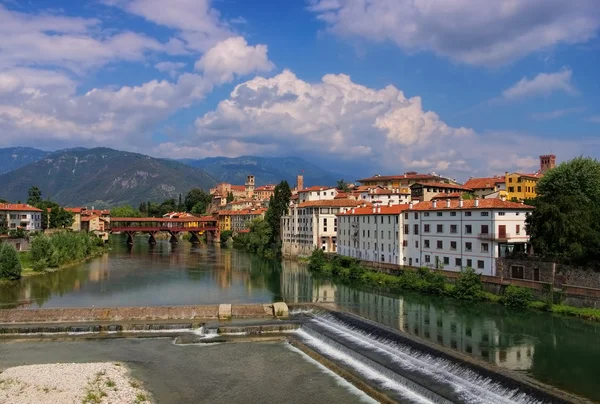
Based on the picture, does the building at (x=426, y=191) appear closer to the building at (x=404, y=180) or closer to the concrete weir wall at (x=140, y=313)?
the building at (x=404, y=180)

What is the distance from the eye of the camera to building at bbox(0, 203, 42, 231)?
80375 millimetres

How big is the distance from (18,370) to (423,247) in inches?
1458

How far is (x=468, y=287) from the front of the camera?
40031mm

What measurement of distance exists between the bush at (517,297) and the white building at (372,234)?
1696cm

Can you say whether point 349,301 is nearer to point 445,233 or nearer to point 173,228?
point 445,233

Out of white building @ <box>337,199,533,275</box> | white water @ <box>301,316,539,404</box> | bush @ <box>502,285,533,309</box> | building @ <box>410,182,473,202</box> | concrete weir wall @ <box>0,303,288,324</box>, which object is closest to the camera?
white water @ <box>301,316,539,404</box>

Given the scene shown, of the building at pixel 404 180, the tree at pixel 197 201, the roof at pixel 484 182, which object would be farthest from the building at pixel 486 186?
the tree at pixel 197 201

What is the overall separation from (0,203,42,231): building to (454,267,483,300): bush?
69483mm

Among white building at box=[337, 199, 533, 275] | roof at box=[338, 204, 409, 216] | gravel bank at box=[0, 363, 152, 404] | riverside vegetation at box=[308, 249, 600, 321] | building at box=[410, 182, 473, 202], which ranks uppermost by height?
building at box=[410, 182, 473, 202]

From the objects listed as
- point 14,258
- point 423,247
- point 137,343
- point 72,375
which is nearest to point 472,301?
point 423,247

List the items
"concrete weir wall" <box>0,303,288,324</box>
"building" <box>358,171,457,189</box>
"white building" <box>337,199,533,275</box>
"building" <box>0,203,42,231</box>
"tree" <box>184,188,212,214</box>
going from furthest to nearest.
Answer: "tree" <box>184,188,212,214</box>, "building" <box>358,171,457,189</box>, "building" <box>0,203,42,231</box>, "white building" <box>337,199,533,275</box>, "concrete weir wall" <box>0,303,288,324</box>

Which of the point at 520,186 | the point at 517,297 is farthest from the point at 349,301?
the point at 520,186

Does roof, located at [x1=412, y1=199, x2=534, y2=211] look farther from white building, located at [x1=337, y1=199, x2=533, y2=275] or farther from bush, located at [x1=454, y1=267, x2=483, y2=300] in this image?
bush, located at [x1=454, y1=267, x2=483, y2=300]

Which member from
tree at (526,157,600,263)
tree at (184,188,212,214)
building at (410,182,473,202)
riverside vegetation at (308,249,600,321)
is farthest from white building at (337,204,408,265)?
tree at (184,188,212,214)
